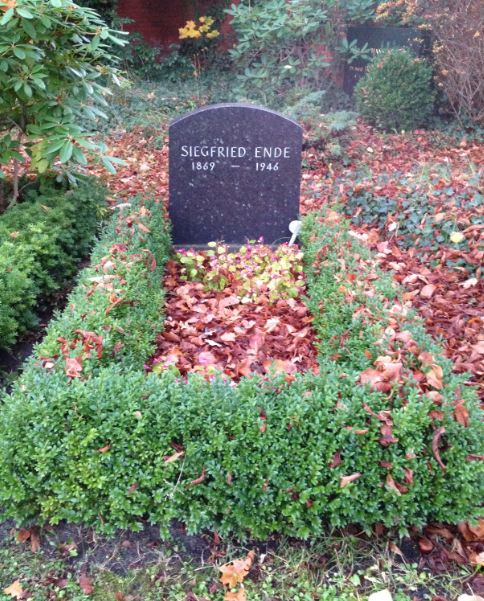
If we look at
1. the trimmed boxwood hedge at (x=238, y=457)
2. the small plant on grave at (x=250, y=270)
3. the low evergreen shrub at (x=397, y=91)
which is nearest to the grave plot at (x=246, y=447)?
the trimmed boxwood hedge at (x=238, y=457)

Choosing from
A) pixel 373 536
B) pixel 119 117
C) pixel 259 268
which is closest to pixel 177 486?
pixel 373 536

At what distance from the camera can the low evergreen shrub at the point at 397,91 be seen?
9086 mm

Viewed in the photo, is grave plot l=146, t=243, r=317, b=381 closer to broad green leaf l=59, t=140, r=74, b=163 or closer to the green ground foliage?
the green ground foliage

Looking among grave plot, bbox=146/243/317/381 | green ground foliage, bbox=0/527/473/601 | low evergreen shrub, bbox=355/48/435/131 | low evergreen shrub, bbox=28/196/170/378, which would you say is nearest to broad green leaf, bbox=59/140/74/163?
low evergreen shrub, bbox=28/196/170/378

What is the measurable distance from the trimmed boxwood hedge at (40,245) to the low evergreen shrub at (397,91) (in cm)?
563

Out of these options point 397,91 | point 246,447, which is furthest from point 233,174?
point 397,91

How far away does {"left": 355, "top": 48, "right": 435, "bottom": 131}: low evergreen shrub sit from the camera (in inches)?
358

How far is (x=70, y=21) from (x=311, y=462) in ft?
12.0

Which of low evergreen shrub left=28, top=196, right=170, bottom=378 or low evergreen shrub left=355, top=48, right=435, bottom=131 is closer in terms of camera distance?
low evergreen shrub left=28, top=196, right=170, bottom=378

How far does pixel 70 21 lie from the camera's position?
13.9ft

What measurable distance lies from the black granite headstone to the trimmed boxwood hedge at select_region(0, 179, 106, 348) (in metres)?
0.76

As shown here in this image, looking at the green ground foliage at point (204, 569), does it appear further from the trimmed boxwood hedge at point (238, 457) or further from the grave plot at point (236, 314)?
the grave plot at point (236, 314)

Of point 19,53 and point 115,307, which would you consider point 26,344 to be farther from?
point 19,53

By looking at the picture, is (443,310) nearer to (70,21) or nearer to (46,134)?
(46,134)
